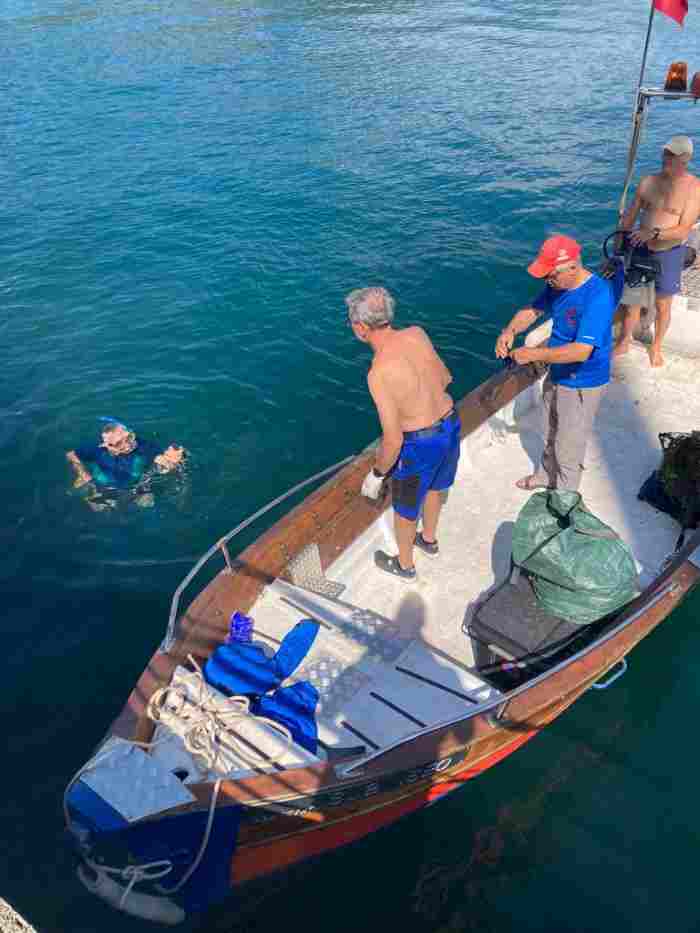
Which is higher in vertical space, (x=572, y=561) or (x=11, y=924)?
(x=11, y=924)

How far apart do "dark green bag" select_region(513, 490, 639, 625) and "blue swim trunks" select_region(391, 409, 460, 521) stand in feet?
2.35

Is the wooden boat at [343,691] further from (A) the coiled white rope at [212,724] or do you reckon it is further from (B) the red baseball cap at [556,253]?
(B) the red baseball cap at [556,253]

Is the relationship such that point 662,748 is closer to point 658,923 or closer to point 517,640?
point 658,923

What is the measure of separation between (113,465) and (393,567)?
412 centimetres

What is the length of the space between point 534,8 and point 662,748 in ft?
134

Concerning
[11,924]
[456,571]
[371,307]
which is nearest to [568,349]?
[371,307]

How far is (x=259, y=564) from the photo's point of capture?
544cm

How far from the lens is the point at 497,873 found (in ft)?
16.8

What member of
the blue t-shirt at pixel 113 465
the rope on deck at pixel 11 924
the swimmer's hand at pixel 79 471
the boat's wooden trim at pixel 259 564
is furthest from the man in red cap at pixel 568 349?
the swimmer's hand at pixel 79 471

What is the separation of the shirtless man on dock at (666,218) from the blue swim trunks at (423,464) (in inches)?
157

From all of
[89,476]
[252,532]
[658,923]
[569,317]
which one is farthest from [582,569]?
[89,476]

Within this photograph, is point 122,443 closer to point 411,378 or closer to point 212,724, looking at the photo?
point 212,724

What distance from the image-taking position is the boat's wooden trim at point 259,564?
4594 mm

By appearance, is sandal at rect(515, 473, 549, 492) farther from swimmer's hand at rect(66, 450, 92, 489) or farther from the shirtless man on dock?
swimmer's hand at rect(66, 450, 92, 489)
